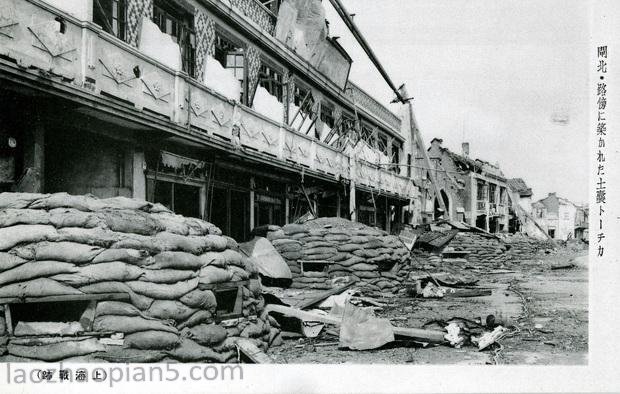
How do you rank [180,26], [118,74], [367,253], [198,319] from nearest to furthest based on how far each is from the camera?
1. [198,319]
2. [118,74]
3. [180,26]
4. [367,253]

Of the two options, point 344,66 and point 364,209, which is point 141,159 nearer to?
point 344,66

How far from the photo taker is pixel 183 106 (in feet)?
22.9

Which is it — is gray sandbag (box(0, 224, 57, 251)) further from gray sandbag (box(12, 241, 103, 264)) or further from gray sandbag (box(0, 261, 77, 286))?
gray sandbag (box(0, 261, 77, 286))

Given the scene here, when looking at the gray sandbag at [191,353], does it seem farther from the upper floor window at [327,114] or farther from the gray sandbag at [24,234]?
the upper floor window at [327,114]

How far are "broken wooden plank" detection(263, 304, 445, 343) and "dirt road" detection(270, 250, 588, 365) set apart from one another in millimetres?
122

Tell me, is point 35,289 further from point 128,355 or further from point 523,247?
point 523,247

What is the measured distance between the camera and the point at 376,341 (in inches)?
221

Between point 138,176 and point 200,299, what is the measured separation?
3.23m

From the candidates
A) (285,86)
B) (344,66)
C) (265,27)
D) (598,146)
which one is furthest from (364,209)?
(598,146)

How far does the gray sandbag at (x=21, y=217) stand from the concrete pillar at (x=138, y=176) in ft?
10.1

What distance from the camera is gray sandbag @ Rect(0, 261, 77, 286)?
379 centimetres

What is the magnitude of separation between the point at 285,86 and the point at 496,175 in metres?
33.2

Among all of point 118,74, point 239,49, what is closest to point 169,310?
point 118,74

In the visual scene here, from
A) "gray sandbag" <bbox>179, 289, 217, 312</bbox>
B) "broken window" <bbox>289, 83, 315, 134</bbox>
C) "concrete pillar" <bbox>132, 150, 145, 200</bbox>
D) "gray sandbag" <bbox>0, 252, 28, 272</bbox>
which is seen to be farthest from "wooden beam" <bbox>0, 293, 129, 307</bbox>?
"broken window" <bbox>289, 83, 315, 134</bbox>
